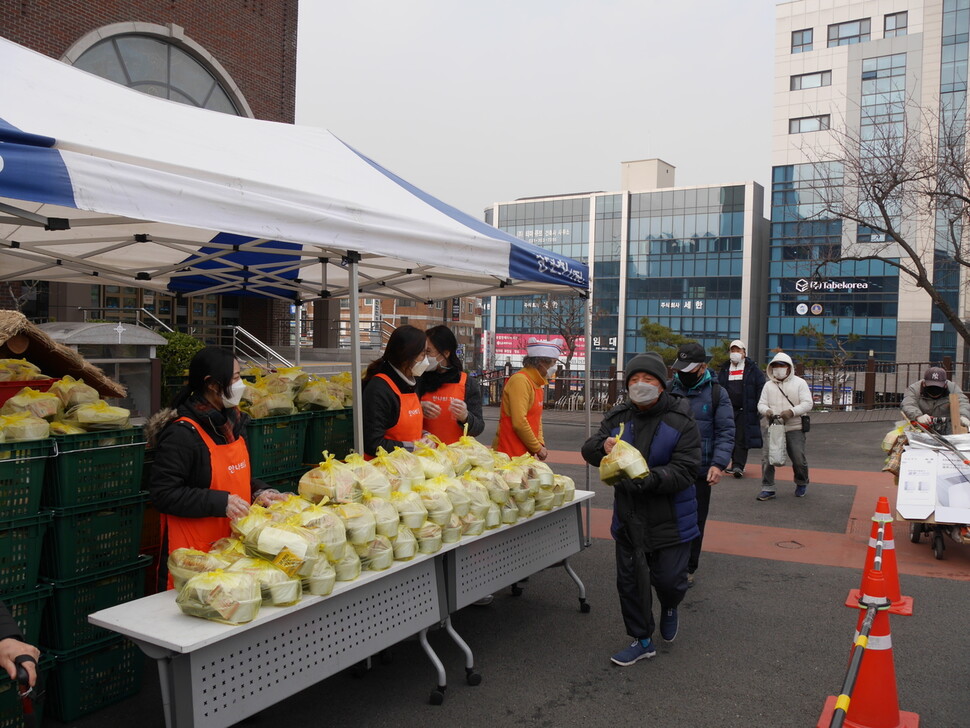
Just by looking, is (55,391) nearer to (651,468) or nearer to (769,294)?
(651,468)

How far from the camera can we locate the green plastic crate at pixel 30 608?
11.8 ft

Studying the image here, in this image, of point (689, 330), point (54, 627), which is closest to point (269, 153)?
point (54, 627)

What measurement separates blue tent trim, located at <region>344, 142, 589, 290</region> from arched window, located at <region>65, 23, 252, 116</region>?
11.8 metres

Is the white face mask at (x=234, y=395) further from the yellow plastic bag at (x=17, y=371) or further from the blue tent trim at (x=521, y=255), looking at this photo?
the blue tent trim at (x=521, y=255)

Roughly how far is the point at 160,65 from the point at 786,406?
16122 mm

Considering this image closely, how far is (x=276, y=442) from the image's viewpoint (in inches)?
206

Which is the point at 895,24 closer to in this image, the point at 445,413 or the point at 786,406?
the point at 786,406

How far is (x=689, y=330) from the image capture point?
75812mm

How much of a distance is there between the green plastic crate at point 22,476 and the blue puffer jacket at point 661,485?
126 inches

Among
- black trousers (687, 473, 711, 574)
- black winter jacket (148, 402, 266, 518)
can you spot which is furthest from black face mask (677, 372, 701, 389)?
black winter jacket (148, 402, 266, 518)

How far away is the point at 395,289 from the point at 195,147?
449 centimetres

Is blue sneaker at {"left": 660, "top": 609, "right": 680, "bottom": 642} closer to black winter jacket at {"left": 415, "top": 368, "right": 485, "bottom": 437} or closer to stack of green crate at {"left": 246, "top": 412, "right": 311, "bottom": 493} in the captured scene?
black winter jacket at {"left": 415, "top": 368, "right": 485, "bottom": 437}

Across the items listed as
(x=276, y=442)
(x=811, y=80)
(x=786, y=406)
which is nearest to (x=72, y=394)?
(x=276, y=442)

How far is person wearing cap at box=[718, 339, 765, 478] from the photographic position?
1033 centimetres
